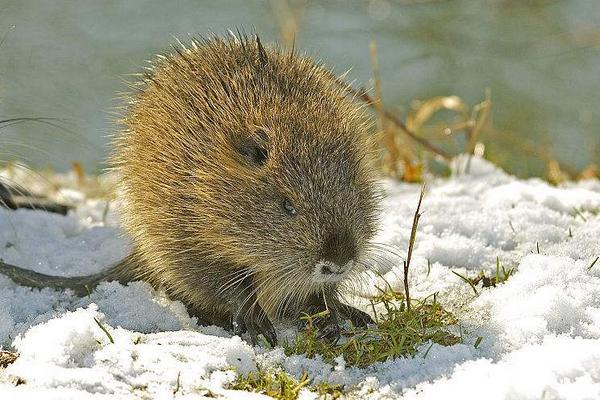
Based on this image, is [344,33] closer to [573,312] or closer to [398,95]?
[398,95]

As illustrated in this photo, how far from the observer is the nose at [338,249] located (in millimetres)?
3281

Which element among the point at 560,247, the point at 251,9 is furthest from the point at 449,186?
the point at 251,9

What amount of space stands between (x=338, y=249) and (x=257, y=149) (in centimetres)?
53

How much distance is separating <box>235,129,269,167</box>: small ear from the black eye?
19 centimetres

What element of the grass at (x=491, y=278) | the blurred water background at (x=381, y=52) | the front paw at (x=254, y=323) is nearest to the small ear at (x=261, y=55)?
the front paw at (x=254, y=323)

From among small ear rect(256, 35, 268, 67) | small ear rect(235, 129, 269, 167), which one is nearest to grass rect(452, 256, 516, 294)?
small ear rect(235, 129, 269, 167)

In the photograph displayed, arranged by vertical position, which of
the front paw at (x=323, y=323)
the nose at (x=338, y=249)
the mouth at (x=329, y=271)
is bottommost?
the front paw at (x=323, y=323)

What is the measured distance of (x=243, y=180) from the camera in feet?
11.5

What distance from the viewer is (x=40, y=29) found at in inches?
412

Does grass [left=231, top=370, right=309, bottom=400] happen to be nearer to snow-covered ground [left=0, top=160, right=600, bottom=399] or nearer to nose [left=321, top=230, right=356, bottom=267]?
snow-covered ground [left=0, top=160, right=600, bottom=399]

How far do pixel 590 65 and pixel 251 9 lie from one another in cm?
416

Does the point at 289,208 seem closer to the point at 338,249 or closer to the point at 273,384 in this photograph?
the point at 338,249

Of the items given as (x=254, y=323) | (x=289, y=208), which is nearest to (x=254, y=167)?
(x=289, y=208)

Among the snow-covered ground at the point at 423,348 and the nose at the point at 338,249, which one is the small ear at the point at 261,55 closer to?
the nose at the point at 338,249
